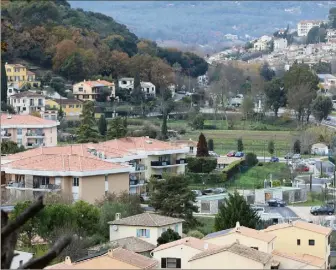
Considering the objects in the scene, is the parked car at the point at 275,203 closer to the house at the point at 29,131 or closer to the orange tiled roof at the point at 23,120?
the house at the point at 29,131

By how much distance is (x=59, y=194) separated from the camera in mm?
23312

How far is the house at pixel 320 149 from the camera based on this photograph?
36.6 metres

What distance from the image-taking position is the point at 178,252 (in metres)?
14.9

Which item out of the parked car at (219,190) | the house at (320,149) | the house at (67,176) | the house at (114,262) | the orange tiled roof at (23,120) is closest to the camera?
the house at (114,262)

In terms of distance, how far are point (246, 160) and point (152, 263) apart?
1851 cm

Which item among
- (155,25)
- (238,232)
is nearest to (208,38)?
(155,25)

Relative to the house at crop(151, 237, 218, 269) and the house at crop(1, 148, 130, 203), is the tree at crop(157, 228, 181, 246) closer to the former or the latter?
the house at crop(151, 237, 218, 269)

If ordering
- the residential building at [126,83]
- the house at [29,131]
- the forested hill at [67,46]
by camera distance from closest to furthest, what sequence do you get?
1. the house at [29,131]
2. the forested hill at [67,46]
3. the residential building at [126,83]

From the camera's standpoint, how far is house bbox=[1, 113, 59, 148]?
33750 mm

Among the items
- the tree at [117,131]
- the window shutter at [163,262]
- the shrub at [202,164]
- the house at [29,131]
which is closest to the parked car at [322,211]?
the shrub at [202,164]

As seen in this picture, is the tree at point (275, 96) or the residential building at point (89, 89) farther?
the residential building at point (89, 89)

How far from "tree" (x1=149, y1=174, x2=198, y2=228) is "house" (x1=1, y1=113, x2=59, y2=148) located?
11.2 meters

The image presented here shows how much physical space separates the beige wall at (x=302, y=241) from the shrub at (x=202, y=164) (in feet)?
47.0

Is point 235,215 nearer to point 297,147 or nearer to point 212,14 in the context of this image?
point 297,147
